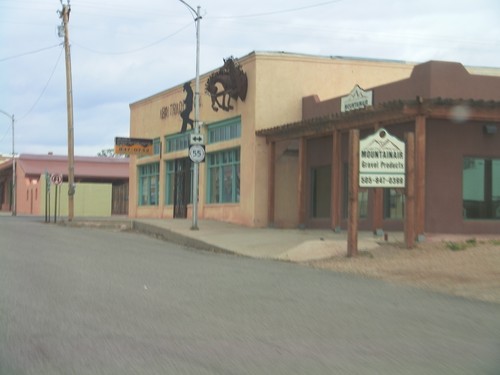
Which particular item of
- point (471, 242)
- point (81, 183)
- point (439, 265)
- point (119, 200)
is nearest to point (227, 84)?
point (471, 242)

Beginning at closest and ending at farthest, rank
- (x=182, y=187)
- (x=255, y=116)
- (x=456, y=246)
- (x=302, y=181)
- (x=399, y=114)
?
1. (x=456, y=246)
2. (x=399, y=114)
3. (x=302, y=181)
4. (x=255, y=116)
5. (x=182, y=187)

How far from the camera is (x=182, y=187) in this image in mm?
29094

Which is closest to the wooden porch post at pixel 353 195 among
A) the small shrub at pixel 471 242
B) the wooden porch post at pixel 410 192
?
the wooden porch post at pixel 410 192

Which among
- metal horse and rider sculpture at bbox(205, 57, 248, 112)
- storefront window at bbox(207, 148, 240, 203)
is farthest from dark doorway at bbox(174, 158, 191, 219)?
metal horse and rider sculpture at bbox(205, 57, 248, 112)

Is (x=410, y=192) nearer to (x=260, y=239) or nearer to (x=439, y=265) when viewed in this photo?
(x=439, y=265)

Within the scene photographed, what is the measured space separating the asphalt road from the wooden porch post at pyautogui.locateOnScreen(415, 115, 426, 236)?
177 inches

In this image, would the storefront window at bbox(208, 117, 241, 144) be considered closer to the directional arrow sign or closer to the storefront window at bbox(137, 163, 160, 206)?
the directional arrow sign

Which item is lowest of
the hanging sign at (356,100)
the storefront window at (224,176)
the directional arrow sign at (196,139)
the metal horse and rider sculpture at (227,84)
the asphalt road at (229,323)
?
the asphalt road at (229,323)

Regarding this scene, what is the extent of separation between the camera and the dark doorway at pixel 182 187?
28.7m

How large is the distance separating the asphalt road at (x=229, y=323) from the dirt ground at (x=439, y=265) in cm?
70

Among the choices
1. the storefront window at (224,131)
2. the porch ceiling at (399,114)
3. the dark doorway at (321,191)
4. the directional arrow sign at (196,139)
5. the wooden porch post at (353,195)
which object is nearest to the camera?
the wooden porch post at (353,195)

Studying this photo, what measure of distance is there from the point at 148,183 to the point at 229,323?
85.4ft

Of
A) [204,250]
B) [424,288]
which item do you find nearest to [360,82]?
[204,250]

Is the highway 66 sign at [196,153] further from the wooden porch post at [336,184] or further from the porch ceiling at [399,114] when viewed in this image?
the wooden porch post at [336,184]
